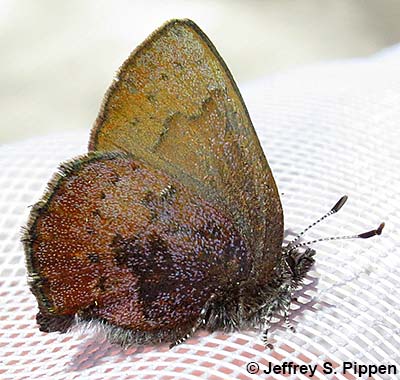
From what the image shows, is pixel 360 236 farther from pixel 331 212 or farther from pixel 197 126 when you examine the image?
pixel 197 126

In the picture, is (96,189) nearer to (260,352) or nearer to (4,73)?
(260,352)

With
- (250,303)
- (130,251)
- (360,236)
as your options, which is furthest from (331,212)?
(130,251)

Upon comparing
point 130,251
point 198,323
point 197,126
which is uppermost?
point 197,126

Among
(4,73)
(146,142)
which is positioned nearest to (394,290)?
(146,142)

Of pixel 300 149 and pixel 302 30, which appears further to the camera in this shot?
pixel 302 30

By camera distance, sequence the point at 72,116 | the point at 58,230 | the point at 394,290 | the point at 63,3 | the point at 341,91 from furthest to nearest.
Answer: the point at 63,3
the point at 72,116
the point at 341,91
the point at 394,290
the point at 58,230

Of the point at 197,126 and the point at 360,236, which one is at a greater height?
the point at 197,126

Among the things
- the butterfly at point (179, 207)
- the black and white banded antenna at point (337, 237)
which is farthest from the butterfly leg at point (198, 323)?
the black and white banded antenna at point (337, 237)
